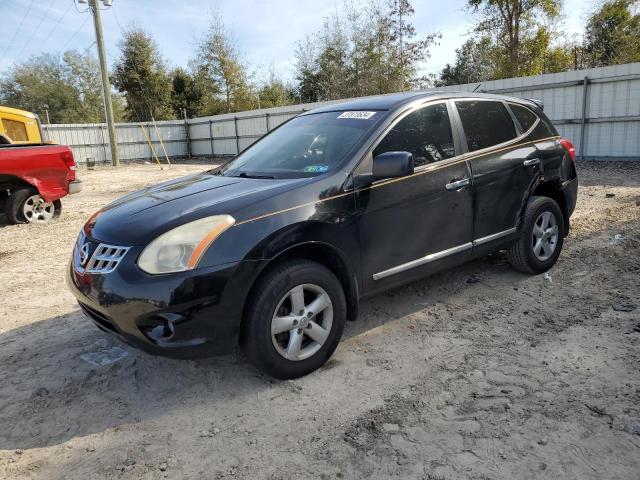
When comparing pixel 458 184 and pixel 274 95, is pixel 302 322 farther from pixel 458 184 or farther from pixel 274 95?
pixel 274 95


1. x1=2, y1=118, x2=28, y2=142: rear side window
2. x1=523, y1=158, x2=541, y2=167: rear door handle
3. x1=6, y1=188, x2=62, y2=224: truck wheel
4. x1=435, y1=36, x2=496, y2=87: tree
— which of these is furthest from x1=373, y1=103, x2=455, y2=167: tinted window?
x1=435, y1=36, x2=496, y2=87: tree

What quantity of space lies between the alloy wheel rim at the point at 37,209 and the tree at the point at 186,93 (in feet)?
95.9

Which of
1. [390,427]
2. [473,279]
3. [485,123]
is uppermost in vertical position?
[485,123]

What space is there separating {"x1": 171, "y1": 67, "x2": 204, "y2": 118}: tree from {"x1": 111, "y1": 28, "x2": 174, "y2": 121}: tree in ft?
1.53

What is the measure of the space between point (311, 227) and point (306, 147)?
97 cm

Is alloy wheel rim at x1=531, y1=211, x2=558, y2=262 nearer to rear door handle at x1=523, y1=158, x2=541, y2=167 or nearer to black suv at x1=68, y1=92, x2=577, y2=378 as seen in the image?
black suv at x1=68, y1=92, x2=577, y2=378

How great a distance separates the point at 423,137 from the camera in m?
3.84

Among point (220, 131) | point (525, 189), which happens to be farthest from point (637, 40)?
point (525, 189)

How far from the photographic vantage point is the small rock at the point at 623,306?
3.92 meters

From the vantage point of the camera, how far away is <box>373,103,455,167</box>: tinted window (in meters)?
3.61

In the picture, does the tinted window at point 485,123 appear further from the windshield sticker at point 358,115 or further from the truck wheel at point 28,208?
the truck wheel at point 28,208

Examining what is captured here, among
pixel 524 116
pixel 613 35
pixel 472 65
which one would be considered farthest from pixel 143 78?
pixel 524 116

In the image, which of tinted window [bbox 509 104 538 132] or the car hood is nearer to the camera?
the car hood

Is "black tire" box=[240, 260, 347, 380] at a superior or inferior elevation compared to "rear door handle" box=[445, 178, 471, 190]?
inferior
